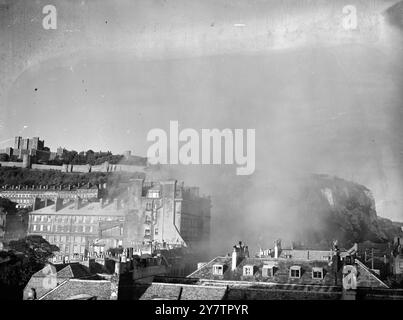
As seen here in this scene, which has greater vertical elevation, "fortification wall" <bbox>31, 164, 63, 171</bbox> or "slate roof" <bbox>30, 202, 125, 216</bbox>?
"fortification wall" <bbox>31, 164, 63, 171</bbox>

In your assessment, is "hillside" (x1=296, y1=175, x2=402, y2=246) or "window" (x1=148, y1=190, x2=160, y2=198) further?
"hillside" (x1=296, y1=175, x2=402, y2=246)

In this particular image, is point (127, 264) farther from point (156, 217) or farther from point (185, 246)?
point (156, 217)

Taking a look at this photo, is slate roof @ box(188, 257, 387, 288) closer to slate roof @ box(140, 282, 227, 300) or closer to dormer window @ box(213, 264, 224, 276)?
dormer window @ box(213, 264, 224, 276)

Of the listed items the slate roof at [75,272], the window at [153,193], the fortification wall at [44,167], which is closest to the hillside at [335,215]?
the window at [153,193]

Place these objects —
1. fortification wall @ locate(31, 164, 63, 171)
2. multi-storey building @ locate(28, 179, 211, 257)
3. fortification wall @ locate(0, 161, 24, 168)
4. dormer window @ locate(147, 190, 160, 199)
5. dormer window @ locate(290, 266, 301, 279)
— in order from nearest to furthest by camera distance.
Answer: dormer window @ locate(290, 266, 301, 279) < multi-storey building @ locate(28, 179, 211, 257) < dormer window @ locate(147, 190, 160, 199) < fortification wall @ locate(0, 161, 24, 168) < fortification wall @ locate(31, 164, 63, 171)

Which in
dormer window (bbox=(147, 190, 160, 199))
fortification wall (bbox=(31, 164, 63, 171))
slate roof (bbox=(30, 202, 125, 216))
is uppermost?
fortification wall (bbox=(31, 164, 63, 171))

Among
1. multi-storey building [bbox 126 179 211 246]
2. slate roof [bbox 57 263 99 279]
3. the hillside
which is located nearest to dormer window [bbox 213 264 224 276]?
slate roof [bbox 57 263 99 279]

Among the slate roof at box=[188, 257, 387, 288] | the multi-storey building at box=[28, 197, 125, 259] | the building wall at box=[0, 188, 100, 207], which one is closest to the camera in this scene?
the slate roof at box=[188, 257, 387, 288]
